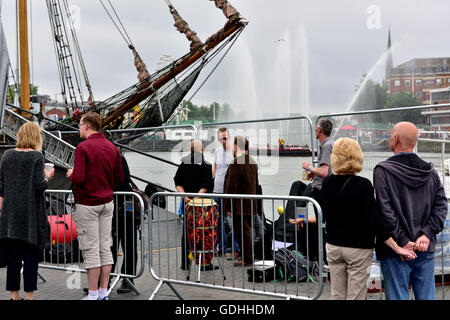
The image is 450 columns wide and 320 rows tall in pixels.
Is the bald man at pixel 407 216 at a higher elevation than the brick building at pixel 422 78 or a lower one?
lower

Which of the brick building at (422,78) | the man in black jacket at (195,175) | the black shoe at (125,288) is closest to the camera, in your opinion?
the black shoe at (125,288)

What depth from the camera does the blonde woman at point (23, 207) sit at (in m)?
5.00

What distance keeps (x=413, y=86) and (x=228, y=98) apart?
300 ft

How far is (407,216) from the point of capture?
3.80m

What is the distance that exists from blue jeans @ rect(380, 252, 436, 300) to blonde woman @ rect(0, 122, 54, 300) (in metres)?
3.29

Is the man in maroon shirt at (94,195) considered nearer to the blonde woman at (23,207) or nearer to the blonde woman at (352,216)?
the blonde woman at (23,207)

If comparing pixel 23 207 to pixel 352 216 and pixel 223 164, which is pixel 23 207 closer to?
pixel 352 216

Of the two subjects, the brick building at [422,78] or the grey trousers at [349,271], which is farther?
the brick building at [422,78]

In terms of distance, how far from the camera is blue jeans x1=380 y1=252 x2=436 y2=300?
3.79m

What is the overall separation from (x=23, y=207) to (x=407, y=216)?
3559 millimetres

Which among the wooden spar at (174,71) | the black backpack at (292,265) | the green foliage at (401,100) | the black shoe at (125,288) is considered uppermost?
the green foliage at (401,100)

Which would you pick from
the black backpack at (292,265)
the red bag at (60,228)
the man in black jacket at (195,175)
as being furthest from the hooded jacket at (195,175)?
the black backpack at (292,265)

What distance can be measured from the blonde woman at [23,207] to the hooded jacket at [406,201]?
10.7ft

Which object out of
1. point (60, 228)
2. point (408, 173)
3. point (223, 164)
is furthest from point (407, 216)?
point (60, 228)
